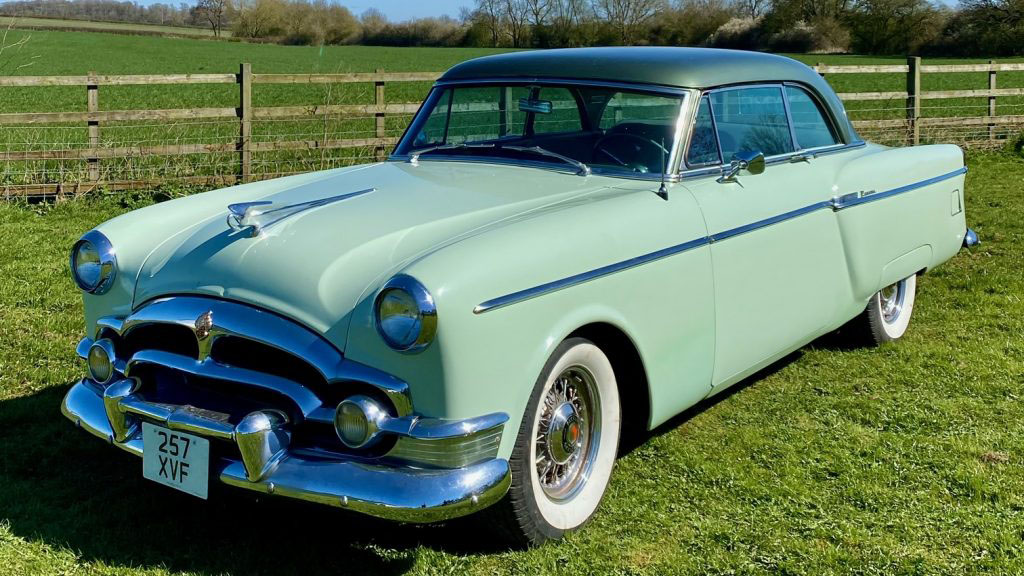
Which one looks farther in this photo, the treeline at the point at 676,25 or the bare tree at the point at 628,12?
the bare tree at the point at 628,12

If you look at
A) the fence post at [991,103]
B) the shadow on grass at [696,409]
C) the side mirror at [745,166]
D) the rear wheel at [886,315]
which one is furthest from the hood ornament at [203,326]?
the fence post at [991,103]

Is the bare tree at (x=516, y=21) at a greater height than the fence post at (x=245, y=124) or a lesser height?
greater

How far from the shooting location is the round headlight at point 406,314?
2.61 meters

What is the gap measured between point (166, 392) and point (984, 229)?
678 cm

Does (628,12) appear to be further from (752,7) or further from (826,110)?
(826,110)

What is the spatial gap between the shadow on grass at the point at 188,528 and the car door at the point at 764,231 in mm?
1311

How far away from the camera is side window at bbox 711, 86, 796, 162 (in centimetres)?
400

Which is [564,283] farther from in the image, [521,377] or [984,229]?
[984,229]

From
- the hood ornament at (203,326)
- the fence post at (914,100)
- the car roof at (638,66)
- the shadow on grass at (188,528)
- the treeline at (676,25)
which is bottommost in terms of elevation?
the shadow on grass at (188,528)

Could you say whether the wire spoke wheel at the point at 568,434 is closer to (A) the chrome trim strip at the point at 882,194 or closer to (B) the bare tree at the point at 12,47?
(A) the chrome trim strip at the point at 882,194

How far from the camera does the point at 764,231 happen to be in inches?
151

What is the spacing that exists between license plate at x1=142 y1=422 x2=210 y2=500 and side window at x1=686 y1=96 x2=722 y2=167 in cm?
199

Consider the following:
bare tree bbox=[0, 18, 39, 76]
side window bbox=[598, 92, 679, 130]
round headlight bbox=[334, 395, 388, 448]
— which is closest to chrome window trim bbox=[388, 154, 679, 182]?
side window bbox=[598, 92, 679, 130]

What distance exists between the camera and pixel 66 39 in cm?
5816
